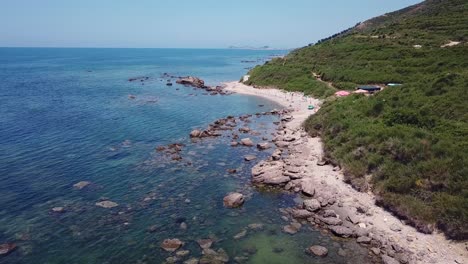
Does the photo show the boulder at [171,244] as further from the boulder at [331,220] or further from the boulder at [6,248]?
the boulder at [331,220]

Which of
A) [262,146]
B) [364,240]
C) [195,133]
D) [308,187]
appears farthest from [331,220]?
[195,133]

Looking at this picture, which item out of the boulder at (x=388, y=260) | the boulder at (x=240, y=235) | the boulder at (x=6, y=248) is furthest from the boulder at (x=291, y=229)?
the boulder at (x=6, y=248)

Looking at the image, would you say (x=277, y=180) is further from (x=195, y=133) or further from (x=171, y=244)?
(x=195, y=133)

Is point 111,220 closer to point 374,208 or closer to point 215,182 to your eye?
point 215,182

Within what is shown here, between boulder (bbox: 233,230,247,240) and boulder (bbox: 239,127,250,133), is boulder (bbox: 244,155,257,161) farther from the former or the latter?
boulder (bbox: 233,230,247,240)

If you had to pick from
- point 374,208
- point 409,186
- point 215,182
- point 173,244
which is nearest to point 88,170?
point 215,182

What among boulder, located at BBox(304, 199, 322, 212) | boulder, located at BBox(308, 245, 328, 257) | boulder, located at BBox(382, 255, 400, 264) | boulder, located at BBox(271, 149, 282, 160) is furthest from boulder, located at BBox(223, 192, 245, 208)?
boulder, located at BBox(382, 255, 400, 264)
